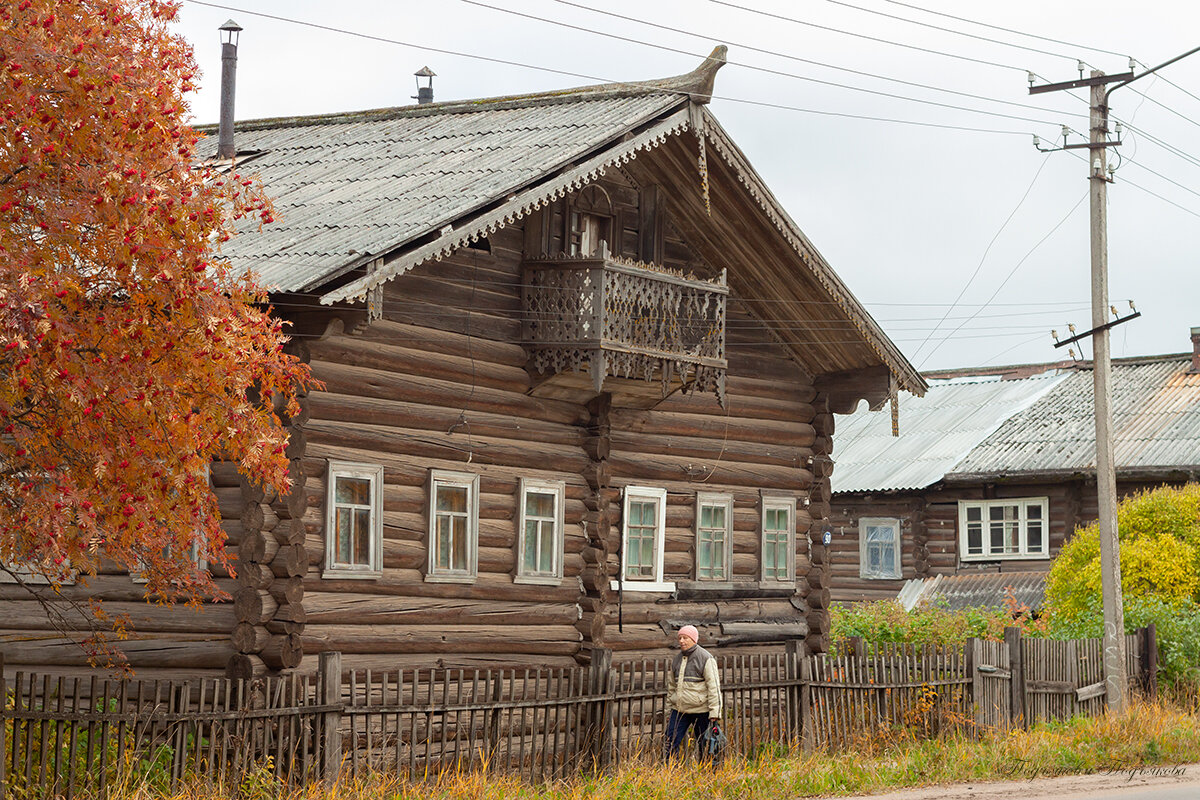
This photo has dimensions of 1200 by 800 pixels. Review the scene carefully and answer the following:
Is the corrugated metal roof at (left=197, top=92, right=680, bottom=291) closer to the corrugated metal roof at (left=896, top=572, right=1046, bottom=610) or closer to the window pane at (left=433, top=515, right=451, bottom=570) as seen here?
the window pane at (left=433, top=515, right=451, bottom=570)

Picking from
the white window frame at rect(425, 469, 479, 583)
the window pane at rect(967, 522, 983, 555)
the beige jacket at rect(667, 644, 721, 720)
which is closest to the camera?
the beige jacket at rect(667, 644, 721, 720)

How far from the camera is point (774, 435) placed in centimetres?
2233

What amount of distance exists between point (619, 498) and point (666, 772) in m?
5.78

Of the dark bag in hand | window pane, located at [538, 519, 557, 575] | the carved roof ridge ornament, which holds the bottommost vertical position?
the dark bag in hand

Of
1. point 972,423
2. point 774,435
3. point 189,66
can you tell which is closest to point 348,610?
point 189,66

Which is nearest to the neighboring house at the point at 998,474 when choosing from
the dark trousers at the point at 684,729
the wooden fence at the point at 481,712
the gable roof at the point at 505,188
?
the wooden fence at the point at 481,712

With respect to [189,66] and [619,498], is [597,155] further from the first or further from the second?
[189,66]

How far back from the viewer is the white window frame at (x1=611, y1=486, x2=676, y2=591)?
64.7 feet

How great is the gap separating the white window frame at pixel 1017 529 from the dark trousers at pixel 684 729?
2067cm

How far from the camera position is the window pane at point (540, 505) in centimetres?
1856

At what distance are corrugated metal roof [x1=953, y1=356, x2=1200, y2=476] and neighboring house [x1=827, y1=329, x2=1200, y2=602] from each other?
0.11ft

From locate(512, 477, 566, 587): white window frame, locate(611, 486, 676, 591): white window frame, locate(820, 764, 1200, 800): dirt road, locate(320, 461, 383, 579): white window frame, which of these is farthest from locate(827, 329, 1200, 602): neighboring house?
locate(320, 461, 383, 579): white window frame

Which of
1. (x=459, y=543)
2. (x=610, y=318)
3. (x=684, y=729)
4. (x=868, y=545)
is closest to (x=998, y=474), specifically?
(x=868, y=545)

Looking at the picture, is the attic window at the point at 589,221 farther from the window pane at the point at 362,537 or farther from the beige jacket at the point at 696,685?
the beige jacket at the point at 696,685
